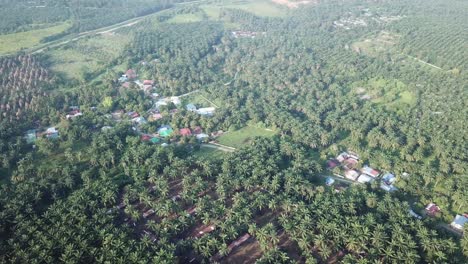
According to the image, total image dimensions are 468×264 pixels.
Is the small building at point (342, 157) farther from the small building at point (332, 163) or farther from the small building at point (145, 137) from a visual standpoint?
the small building at point (145, 137)

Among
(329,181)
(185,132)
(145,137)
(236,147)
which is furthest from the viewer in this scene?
(185,132)

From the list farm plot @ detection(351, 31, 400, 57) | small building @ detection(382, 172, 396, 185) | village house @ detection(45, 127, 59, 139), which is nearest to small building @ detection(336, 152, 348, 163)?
small building @ detection(382, 172, 396, 185)

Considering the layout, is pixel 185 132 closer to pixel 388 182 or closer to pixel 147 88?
pixel 147 88

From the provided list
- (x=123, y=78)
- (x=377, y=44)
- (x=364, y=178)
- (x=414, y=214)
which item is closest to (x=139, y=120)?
(x=123, y=78)

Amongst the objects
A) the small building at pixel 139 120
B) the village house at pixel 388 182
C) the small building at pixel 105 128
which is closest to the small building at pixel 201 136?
the small building at pixel 139 120

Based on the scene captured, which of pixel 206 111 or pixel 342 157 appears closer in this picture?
pixel 342 157

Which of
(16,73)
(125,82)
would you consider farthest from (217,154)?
(16,73)

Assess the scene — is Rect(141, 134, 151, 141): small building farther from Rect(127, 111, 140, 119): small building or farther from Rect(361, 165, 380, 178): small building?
Rect(361, 165, 380, 178): small building
